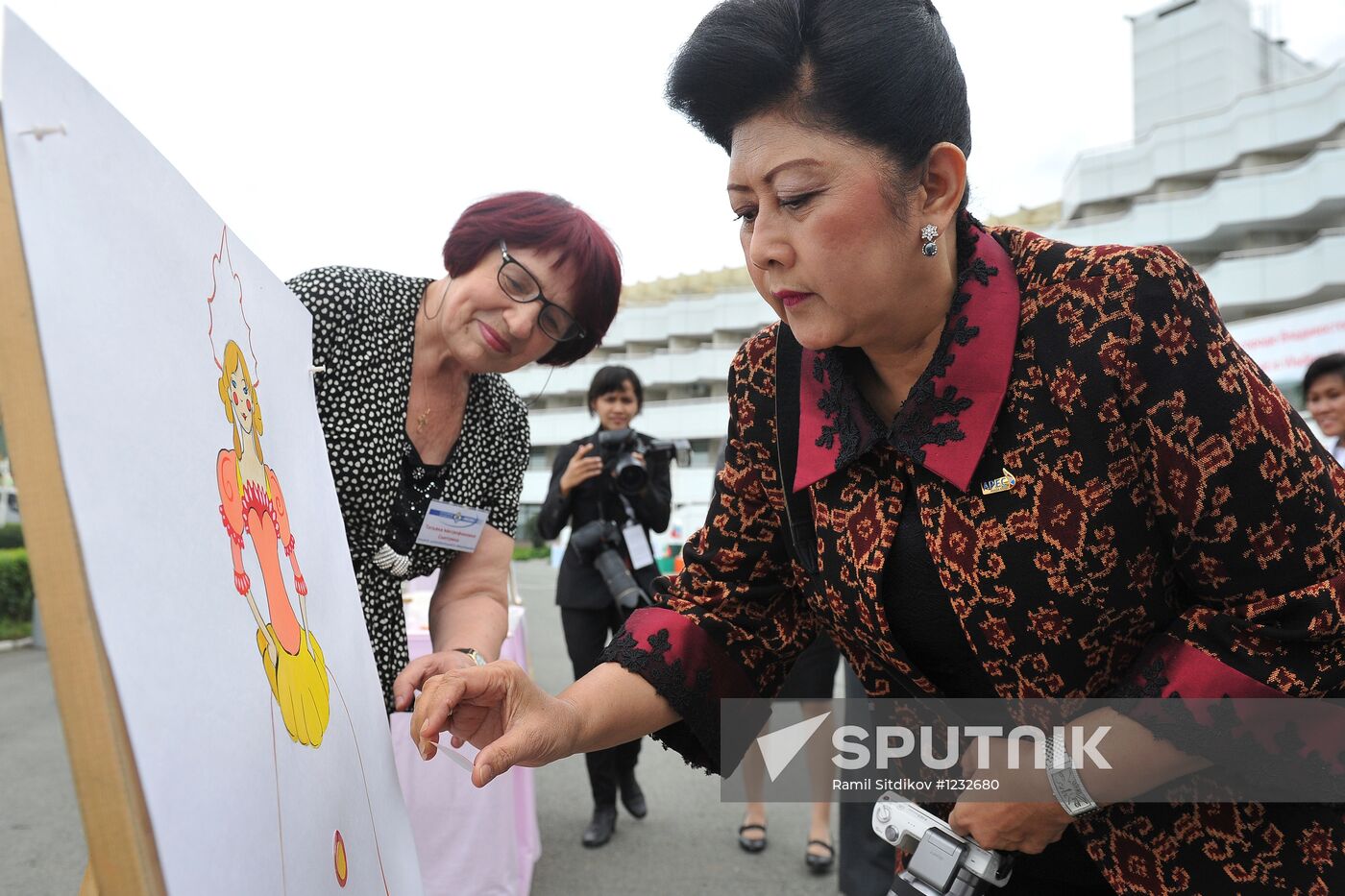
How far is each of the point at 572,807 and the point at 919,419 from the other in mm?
3257

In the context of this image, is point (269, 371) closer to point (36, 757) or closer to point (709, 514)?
point (709, 514)

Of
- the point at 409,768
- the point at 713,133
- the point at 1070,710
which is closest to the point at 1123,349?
A: the point at 1070,710

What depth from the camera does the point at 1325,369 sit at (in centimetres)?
404

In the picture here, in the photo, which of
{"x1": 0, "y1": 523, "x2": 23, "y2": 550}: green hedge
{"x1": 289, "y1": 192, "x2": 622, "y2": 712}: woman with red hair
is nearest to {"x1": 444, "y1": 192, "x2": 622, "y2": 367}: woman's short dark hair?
{"x1": 289, "y1": 192, "x2": 622, "y2": 712}: woman with red hair

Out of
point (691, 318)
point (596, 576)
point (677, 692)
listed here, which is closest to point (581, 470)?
point (596, 576)

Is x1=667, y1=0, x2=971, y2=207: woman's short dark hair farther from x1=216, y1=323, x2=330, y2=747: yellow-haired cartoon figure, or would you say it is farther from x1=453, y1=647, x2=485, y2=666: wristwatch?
x1=453, y1=647, x2=485, y2=666: wristwatch

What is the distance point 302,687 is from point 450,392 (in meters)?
0.89

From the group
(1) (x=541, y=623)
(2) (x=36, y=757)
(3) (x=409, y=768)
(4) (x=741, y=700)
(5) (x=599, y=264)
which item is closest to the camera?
(4) (x=741, y=700)

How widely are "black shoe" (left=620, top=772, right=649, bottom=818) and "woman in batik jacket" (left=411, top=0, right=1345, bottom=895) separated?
8.95 ft

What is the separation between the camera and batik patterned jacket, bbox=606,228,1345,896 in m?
0.84

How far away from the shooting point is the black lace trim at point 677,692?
44.4 inches

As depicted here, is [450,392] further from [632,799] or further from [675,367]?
[675,367]

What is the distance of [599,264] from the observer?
1713mm

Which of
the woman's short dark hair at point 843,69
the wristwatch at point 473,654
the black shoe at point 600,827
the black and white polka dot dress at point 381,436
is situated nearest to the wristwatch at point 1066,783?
the woman's short dark hair at point 843,69
